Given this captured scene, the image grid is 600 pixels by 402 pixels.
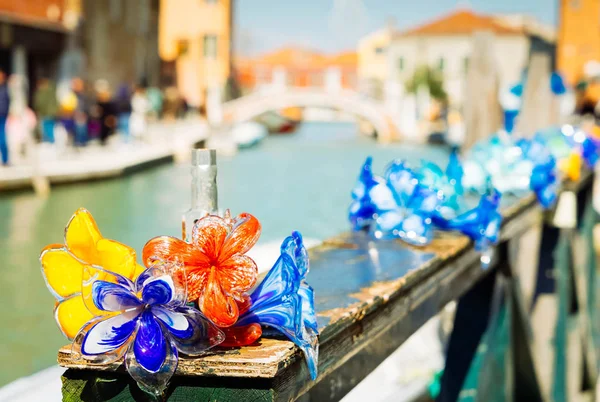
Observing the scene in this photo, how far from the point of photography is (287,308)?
719mm

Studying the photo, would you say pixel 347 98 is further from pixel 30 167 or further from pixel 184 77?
pixel 30 167

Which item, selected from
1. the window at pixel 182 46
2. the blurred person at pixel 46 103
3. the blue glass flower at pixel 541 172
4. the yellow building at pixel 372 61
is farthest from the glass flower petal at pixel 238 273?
the yellow building at pixel 372 61

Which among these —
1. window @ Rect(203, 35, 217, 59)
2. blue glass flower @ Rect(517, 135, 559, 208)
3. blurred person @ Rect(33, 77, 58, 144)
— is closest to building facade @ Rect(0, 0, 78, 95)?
blurred person @ Rect(33, 77, 58, 144)

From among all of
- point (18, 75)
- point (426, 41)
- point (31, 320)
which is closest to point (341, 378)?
point (31, 320)

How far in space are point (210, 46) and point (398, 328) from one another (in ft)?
85.9

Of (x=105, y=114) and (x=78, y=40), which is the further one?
(x=78, y=40)

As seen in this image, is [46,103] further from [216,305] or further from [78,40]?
[216,305]

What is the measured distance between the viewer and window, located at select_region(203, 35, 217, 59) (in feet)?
86.5

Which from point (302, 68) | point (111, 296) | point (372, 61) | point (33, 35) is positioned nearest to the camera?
point (111, 296)

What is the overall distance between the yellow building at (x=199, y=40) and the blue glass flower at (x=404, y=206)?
984 inches

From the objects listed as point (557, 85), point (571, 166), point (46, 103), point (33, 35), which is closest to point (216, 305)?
point (571, 166)

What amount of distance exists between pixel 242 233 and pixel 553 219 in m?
1.87

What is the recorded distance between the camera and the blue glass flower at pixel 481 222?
4.60 feet

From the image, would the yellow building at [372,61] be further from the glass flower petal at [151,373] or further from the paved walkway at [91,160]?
the glass flower petal at [151,373]
